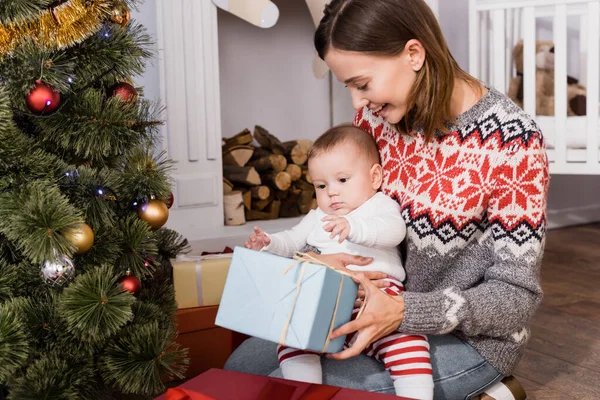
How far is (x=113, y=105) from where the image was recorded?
1.39 meters

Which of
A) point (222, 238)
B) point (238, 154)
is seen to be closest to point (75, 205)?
point (222, 238)

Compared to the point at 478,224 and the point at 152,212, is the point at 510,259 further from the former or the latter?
the point at 152,212

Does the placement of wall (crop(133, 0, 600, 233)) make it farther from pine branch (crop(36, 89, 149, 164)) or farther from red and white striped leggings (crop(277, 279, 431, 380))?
red and white striped leggings (crop(277, 279, 431, 380))

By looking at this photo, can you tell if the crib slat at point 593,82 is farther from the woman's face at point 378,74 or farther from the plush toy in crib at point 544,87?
the woman's face at point 378,74

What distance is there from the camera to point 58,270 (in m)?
1.25

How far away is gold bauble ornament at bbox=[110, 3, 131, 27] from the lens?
1460 mm

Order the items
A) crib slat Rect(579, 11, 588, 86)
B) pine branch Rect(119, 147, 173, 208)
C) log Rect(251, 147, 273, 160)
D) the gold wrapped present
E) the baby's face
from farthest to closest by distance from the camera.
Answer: crib slat Rect(579, 11, 588, 86), log Rect(251, 147, 273, 160), the gold wrapped present, pine branch Rect(119, 147, 173, 208), the baby's face

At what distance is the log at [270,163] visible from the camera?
312cm

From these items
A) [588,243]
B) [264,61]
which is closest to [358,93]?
[264,61]

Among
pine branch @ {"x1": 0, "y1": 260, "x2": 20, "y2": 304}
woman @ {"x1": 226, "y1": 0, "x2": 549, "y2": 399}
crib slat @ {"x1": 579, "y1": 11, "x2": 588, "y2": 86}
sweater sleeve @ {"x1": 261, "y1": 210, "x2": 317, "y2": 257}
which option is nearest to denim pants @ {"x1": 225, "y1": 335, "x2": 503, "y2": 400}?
woman @ {"x1": 226, "y1": 0, "x2": 549, "y2": 399}

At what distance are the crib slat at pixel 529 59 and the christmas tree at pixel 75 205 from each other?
196cm

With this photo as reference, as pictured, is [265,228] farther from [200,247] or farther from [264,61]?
[264,61]

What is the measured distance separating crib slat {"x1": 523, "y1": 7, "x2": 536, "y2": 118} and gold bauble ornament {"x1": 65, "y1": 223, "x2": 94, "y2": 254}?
2229 millimetres

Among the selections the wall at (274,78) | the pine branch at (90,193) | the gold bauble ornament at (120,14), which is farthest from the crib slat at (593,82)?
the pine branch at (90,193)
